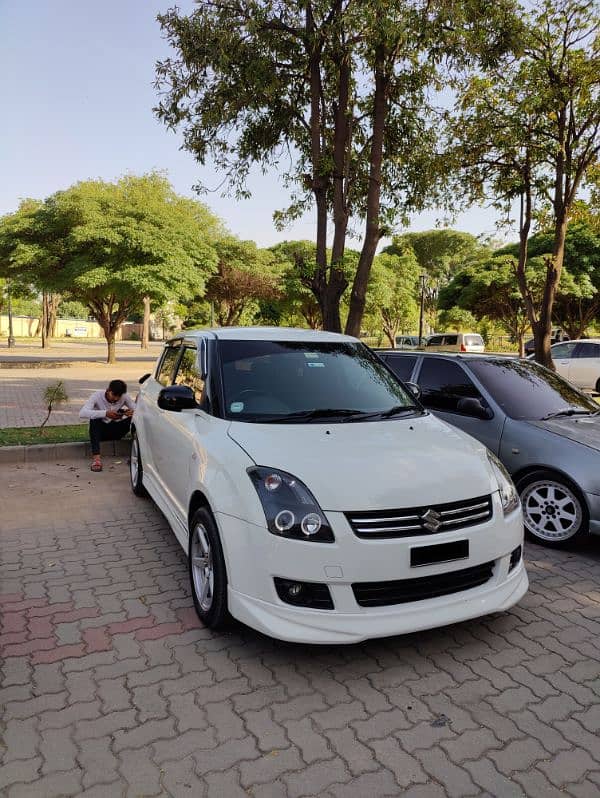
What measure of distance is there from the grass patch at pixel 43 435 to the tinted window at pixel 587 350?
48.0ft

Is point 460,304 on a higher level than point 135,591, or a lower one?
higher

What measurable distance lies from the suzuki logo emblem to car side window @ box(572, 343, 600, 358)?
16514mm

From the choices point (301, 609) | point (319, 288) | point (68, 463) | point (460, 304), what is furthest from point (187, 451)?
point (460, 304)

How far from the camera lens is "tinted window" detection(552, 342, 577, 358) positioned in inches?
698

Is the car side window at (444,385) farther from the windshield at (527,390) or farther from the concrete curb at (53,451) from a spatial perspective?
the concrete curb at (53,451)

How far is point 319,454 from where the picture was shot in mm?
3094

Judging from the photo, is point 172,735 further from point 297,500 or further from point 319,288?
point 319,288

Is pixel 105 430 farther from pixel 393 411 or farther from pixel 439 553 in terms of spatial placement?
pixel 439 553

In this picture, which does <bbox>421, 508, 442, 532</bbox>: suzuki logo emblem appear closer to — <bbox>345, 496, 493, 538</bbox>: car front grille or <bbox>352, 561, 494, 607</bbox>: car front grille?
<bbox>345, 496, 493, 538</bbox>: car front grille

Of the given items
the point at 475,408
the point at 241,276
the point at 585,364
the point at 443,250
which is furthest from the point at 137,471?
the point at 443,250

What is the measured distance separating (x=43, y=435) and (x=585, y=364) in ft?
50.2

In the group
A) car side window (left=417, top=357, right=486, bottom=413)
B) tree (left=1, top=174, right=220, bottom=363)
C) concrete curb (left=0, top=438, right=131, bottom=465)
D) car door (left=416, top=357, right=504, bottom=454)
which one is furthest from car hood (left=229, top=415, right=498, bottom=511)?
tree (left=1, top=174, right=220, bottom=363)

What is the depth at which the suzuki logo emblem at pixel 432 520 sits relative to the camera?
2861 millimetres

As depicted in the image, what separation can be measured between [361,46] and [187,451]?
833cm
